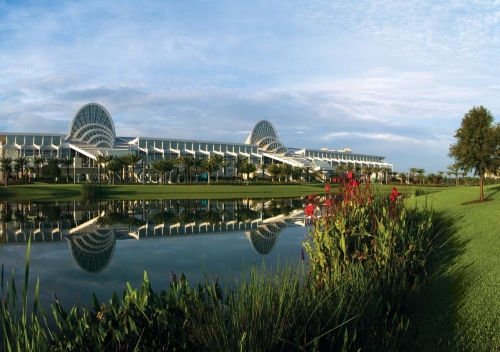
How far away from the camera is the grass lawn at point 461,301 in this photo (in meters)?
4.93

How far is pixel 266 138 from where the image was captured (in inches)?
4897

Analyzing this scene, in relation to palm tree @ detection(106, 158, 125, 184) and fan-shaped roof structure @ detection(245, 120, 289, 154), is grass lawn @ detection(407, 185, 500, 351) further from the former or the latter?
fan-shaped roof structure @ detection(245, 120, 289, 154)

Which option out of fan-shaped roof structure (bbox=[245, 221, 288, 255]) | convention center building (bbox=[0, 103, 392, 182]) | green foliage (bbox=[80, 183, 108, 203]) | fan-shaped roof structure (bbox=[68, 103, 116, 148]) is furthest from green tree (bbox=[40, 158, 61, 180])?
fan-shaped roof structure (bbox=[245, 221, 288, 255])

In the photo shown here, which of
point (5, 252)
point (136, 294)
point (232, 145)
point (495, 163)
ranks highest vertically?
point (232, 145)

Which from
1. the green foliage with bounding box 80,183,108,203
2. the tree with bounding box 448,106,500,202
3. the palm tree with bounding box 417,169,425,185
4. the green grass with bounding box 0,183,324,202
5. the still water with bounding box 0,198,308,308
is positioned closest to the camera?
the still water with bounding box 0,198,308,308

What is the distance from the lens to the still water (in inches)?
Answer: 352

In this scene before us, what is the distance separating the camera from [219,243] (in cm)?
1398

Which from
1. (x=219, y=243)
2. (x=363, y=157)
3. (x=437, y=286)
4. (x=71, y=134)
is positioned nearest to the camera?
(x=437, y=286)

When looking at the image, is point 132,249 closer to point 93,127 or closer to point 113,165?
point 113,165

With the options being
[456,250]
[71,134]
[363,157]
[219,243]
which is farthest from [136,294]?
[363,157]

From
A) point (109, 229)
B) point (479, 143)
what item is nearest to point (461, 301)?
point (109, 229)

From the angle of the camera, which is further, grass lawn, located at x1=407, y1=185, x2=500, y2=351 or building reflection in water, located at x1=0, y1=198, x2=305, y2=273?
building reflection in water, located at x1=0, y1=198, x2=305, y2=273

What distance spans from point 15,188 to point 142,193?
40.4 ft

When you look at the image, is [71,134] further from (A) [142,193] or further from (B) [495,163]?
(B) [495,163]
